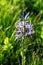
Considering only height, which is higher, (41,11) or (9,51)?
(41,11)

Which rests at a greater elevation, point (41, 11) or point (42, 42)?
point (41, 11)

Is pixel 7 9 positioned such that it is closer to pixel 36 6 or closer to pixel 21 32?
pixel 36 6

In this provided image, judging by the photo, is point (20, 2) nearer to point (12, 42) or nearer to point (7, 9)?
point (7, 9)

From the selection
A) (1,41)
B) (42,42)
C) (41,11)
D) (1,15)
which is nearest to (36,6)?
(41,11)

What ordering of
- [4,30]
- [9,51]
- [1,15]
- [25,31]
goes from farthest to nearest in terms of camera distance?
1. [1,15]
2. [4,30]
3. [9,51]
4. [25,31]

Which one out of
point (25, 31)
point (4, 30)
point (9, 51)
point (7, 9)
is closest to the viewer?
point (25, 31)

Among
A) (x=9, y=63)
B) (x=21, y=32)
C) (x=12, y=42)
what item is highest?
(x=21, y=32)

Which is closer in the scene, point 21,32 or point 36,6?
point 21,32

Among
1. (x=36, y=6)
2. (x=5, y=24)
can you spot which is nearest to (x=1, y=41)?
(x=5, y=24)

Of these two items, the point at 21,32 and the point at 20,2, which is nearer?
the point at 21,32
